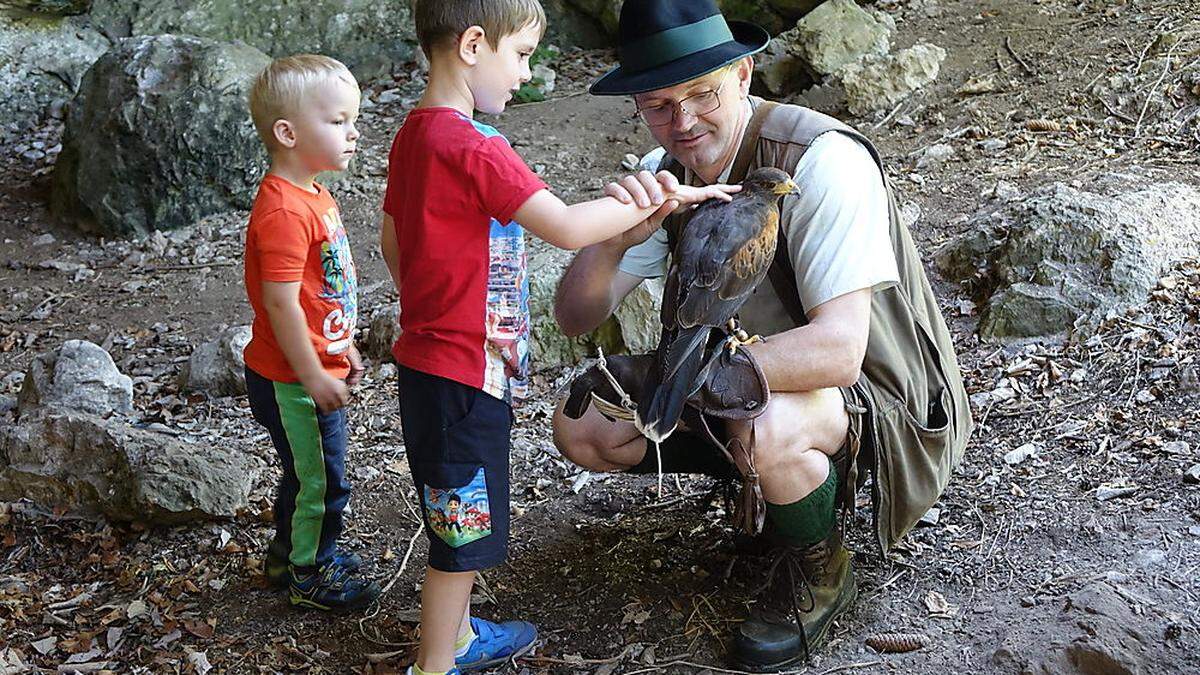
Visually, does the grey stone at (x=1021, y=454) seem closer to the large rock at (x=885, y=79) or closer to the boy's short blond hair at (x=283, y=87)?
the boy's short blond hair at (x=283, y=87)

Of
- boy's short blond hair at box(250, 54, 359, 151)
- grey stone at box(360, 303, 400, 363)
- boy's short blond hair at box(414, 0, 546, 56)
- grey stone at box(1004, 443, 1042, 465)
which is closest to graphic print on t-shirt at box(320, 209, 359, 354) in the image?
boy's short blond hair at box(250, 54, 359, 151)

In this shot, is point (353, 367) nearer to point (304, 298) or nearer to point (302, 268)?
point (304, 298)

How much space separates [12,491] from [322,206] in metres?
1.67

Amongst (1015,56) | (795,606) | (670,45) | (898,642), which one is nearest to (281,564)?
(795,606)

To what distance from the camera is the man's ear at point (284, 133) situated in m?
3.07

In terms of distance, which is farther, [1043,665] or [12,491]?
[12,491]

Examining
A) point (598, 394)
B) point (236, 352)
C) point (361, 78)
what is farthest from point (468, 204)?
point (361, 78)

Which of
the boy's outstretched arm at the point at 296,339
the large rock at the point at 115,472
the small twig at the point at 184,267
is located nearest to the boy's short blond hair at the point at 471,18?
the boy's outstretched arm at the point at 296,339

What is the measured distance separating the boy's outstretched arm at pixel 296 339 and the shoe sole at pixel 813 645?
4.03ft

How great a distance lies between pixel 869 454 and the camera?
→ 295 centimetres

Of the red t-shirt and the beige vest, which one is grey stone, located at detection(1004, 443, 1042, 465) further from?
the red t-shirt

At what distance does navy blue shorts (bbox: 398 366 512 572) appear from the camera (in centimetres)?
269

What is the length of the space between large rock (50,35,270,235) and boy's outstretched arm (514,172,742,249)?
4761 millimetres

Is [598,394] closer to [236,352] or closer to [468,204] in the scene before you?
[468,204]
